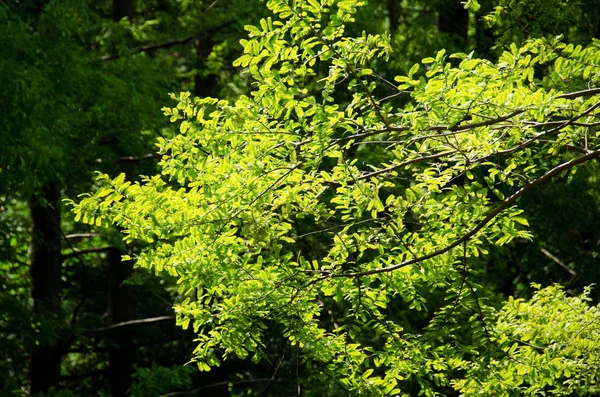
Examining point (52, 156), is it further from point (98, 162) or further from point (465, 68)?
point (465, 68)

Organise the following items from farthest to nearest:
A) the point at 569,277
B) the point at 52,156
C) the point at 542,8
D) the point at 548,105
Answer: the point at 569,277 → the point at 52,156 → the point at 542,8 → the point at 548,105

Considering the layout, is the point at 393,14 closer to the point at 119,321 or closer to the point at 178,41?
the point at 178,41

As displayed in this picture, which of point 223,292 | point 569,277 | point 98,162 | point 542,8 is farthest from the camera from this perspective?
point 569,277

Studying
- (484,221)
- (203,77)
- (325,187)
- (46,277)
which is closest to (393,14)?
(203,77)

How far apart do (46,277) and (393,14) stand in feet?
19.3

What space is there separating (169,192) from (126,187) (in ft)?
0.78

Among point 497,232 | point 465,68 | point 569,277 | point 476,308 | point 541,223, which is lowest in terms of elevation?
point 569,277

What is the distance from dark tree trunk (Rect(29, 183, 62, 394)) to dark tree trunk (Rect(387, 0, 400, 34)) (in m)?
4.78

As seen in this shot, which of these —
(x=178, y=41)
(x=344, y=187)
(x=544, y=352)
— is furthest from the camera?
(x=178, y=41)

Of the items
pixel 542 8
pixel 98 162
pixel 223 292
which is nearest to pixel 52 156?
pixel 98 162

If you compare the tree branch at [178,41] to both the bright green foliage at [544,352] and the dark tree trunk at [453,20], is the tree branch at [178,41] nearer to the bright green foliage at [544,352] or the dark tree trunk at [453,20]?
the dark tree trunk at [453,20]

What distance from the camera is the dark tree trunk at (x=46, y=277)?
1168cm

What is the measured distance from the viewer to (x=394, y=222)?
4812 mm

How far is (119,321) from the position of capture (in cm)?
1358
